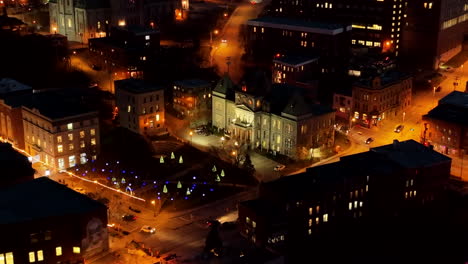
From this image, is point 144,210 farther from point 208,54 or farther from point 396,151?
point 208,54

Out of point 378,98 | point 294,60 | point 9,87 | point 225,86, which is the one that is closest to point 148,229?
point 225,86

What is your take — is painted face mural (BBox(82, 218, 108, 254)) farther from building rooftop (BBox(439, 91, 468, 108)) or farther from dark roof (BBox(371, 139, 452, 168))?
building rooftop (BBox(439, 91, 468, 108))

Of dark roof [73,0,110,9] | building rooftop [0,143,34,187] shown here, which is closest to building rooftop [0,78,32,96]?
building rooftop [0,143,34,187]

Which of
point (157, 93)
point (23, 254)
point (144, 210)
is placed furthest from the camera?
Answer: point (157, 93)

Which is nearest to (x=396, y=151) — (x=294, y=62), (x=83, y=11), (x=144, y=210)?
(x=144, y=210)

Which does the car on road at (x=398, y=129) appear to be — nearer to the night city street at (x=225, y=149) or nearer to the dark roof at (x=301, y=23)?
the night city street at (x=225, y=149)

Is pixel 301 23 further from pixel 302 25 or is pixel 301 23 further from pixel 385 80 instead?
pixel 385 80
